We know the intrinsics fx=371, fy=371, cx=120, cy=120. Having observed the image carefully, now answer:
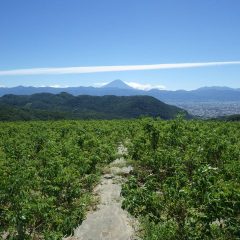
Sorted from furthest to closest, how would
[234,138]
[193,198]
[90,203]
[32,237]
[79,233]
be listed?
[234,138] < [90,203] < [79,233] < [32,237] < [193,198]

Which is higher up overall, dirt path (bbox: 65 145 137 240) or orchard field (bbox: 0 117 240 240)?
orchard field (bbox: 0 117 240 240)

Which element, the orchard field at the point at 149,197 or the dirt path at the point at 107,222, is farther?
the dirt path at the point at 107,222

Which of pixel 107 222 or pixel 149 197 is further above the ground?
pixel 149 197

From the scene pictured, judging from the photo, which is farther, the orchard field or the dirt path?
the dirt path

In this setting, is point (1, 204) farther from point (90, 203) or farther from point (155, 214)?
point (155, 214)

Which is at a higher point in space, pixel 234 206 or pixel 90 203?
pixel 234 206

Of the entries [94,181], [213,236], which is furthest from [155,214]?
[94,181]

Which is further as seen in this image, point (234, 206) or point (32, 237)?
point (32, 237)

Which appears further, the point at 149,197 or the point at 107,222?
the point at 107,222

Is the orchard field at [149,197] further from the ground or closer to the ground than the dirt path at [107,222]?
further from the ground

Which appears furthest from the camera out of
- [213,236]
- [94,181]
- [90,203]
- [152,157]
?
[152,157]

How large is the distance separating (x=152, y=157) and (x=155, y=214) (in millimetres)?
10271

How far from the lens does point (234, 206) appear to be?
1026 cm

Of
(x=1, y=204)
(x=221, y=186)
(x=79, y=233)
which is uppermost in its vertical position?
(x=221, y=186)
